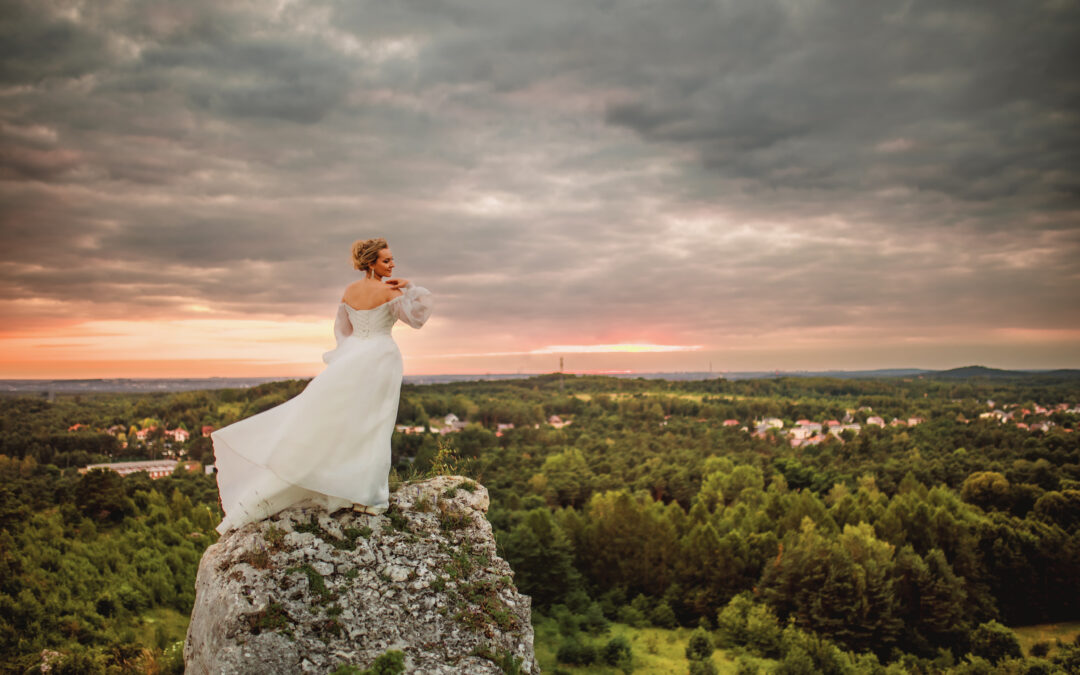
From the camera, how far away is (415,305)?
843 cm

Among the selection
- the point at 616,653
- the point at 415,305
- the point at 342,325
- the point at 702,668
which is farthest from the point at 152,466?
the point at 415,305

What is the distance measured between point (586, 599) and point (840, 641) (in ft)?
42.8

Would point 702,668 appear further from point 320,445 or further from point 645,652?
point 320,445

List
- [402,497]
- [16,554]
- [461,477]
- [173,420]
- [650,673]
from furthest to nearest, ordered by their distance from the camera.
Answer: [173,420], [650,673], [16,554], [461,477], [402,497]

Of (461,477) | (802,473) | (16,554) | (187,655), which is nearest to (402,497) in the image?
(461,477)

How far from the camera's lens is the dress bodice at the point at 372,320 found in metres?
8.66

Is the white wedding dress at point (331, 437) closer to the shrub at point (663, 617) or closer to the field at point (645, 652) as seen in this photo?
the field at point (645, 652)

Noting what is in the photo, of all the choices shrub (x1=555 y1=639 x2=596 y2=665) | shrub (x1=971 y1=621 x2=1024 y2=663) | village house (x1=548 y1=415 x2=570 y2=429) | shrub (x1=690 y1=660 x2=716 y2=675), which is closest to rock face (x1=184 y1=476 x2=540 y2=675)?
shrub (x1=690 y1=660 x2=716 y2=675)

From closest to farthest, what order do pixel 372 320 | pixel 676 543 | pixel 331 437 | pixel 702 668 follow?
pixel 331 437 < pixel 372 320 < pixel 702 668 < pixel 676 543

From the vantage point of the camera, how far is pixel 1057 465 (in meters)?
59.2

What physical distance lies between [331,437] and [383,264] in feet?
8.34

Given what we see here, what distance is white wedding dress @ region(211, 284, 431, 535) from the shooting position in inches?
312

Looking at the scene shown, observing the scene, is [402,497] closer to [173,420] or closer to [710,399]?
[173,420]

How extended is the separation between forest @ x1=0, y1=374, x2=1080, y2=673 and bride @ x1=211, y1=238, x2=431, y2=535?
234 cm
